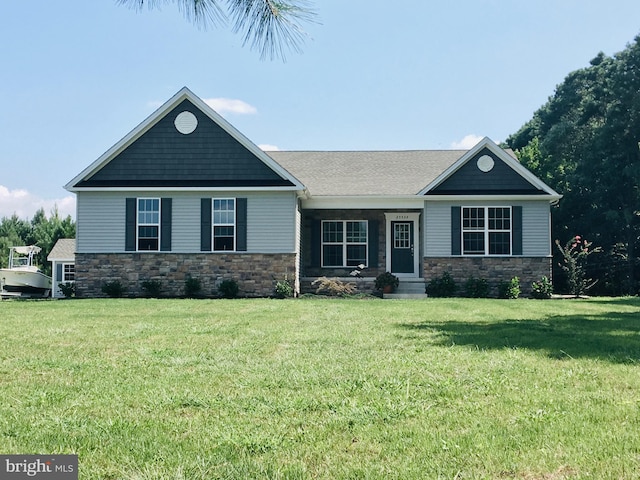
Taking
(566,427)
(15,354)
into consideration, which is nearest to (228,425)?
(566,427)

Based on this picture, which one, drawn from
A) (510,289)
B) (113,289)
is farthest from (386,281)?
(113,289)

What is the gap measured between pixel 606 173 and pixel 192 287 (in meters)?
17.5

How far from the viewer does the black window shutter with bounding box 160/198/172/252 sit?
66.1ft

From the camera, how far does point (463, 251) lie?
20.8 metres

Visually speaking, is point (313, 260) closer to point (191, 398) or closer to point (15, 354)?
point (15, 354)

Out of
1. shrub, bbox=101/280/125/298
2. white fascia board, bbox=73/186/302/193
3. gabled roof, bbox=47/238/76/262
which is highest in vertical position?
white fascia board, bbox=73/186/302/193

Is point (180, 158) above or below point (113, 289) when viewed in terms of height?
above

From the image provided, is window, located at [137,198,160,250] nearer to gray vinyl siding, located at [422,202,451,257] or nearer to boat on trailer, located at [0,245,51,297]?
boat on trailer, located at [0,245,51,297]

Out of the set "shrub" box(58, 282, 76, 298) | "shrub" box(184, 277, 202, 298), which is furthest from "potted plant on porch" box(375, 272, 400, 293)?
"shrub" box(58, 282, 76, 298)

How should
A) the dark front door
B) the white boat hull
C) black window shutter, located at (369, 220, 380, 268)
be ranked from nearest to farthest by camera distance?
black window shutter, located at (369, 220, 380, 268) < the dark front door < the white boat hull

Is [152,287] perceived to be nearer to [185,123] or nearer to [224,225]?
[224,225]

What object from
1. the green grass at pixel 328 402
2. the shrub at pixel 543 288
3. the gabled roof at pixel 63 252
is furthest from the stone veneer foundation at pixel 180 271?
the green grass at pixel 328 402

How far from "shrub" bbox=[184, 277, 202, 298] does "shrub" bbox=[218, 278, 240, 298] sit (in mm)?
683

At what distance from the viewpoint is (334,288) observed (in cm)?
2016
